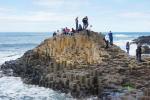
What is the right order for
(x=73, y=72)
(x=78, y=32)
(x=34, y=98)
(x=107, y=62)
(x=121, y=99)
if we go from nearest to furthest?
(x=121, y=99)
(x=34, y=98)
(x=73, y=72)
(x=107, y=62)
(x=78, y=32)

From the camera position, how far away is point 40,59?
1791 inches

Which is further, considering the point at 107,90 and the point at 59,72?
the point at 59,72

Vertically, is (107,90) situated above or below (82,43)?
below

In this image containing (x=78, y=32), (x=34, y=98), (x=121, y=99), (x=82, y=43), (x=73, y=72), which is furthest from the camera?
(x=78, y=32)

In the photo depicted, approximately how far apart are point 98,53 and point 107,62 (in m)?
2.80

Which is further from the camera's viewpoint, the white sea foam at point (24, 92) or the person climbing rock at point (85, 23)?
the person climbing rock at point (85, 23)

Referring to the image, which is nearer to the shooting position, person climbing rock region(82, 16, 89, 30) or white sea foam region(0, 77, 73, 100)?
white sea foam region(0, 77, 73, 100)

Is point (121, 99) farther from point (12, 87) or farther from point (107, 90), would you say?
point (12, 87)

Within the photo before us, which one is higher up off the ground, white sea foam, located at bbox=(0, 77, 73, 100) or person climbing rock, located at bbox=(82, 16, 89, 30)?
person climbing rock, located at bbox=(82, 16, 89, 30)

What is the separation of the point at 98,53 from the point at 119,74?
8.03 metres

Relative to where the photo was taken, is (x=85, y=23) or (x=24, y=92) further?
(x=85, y=23)

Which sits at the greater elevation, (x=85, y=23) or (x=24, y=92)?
(x=85, y=23)

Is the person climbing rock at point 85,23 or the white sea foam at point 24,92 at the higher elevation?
the person climbing rock at point 85,23

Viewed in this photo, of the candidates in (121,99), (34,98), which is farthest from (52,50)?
(121,99)
